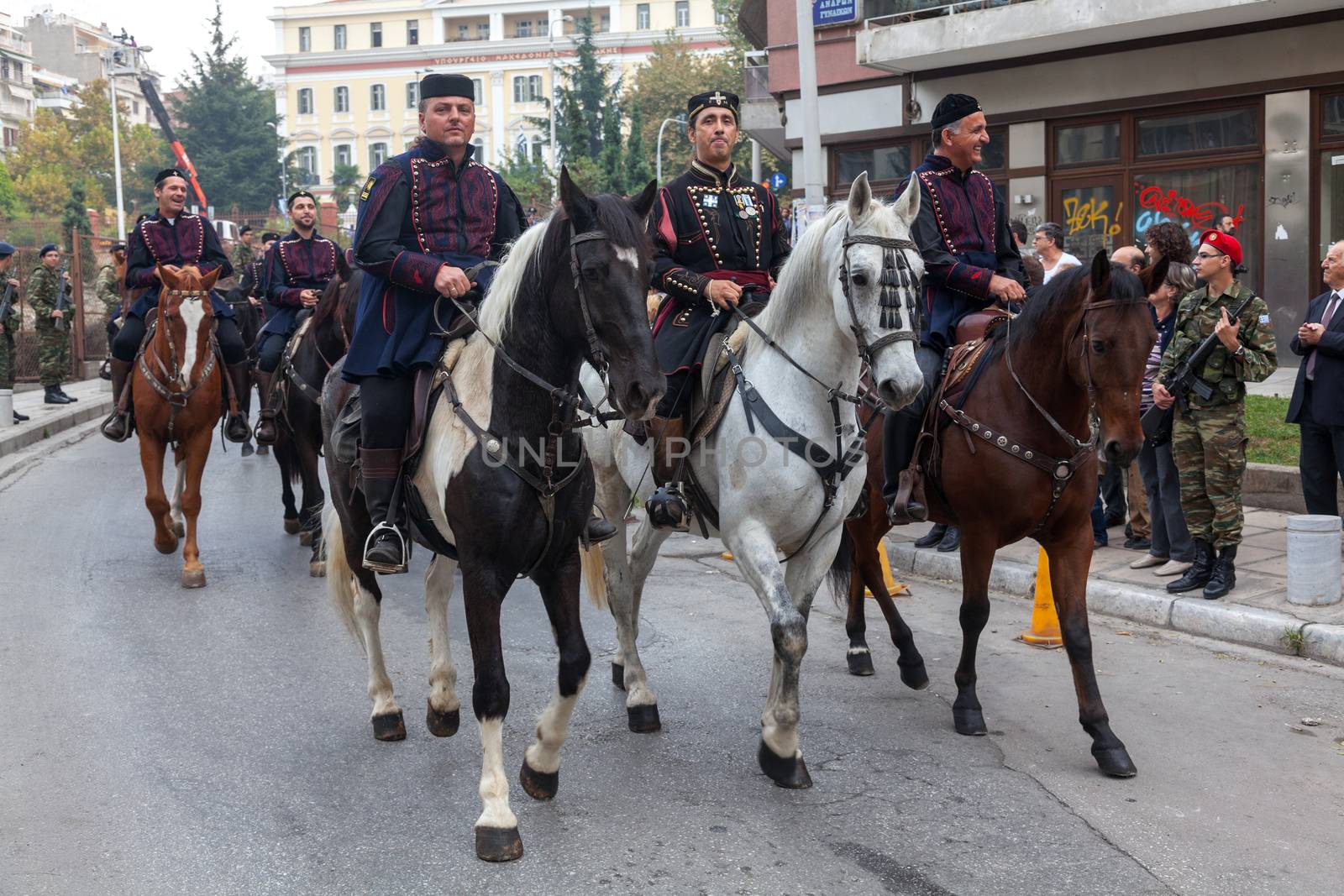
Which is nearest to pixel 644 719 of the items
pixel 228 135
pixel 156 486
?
pixel 156 486

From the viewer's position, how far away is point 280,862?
4230 millimetres

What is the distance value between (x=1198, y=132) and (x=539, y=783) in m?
17.0

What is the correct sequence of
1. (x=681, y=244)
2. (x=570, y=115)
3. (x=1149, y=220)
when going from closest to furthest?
1. (x=681, y=244)
2. (x=1149, y=220)
3. (x=570, y=115)

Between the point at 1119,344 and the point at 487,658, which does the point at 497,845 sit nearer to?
the point at 487,658

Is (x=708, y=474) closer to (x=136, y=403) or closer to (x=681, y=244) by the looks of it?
(x=681, y=244)

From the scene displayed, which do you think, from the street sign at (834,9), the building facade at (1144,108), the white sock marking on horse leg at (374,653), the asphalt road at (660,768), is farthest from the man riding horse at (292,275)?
the street sign at (834,9)

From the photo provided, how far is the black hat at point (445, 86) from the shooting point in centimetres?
518

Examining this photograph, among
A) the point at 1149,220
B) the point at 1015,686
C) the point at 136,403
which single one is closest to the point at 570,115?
the point at 1149,220

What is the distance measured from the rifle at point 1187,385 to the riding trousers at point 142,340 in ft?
22.0

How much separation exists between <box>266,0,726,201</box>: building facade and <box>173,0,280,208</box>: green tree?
22.8m

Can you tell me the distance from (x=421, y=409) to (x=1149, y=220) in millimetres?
16524

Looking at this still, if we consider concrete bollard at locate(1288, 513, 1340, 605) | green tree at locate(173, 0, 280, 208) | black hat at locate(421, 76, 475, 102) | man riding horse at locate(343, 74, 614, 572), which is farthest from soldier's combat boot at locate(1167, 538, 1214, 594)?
green tree at locate(173, 0, 280, 208)

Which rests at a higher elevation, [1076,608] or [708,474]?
[708,474]

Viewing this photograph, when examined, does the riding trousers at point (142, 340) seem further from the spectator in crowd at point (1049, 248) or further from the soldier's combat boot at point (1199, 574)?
the soldier's combat boot at point (1199, 574)
